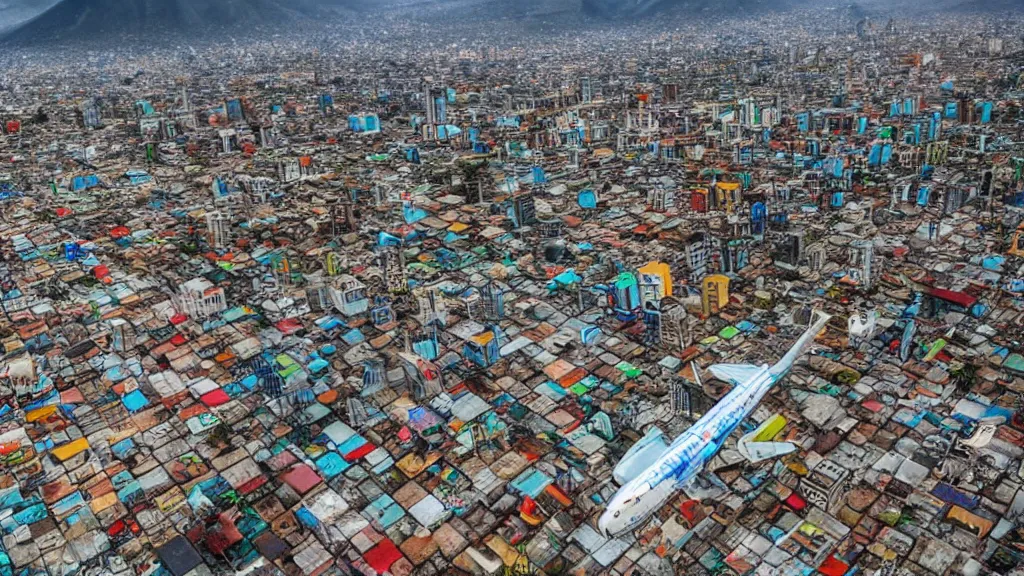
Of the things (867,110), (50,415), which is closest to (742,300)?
(50,415)

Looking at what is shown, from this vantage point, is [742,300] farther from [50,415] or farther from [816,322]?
[50,415]

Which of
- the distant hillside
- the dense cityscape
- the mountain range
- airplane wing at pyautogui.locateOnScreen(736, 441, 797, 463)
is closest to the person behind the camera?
the dense cityscape

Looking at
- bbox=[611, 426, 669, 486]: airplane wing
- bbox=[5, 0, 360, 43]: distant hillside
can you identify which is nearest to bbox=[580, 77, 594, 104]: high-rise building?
bbox=[611, 426, 669, 486]: airplane wing

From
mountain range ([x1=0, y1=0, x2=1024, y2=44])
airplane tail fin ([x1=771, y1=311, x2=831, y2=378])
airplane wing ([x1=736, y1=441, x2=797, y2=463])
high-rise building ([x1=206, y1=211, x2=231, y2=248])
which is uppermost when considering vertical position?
Answer: mountain range ([x1=0, y1=0, x2=1024, y2=44])

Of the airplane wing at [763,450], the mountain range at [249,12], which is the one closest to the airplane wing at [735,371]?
the airplane wing at [763,450]

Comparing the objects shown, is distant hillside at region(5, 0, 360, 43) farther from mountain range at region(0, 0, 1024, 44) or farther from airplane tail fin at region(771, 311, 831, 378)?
airplane tail fin at region(771, 311, 831, 378)

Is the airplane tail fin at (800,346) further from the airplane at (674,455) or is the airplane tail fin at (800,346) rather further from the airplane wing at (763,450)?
the airplane wing at (763,450)

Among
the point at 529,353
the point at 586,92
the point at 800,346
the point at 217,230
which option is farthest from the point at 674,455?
the point at 586,92
